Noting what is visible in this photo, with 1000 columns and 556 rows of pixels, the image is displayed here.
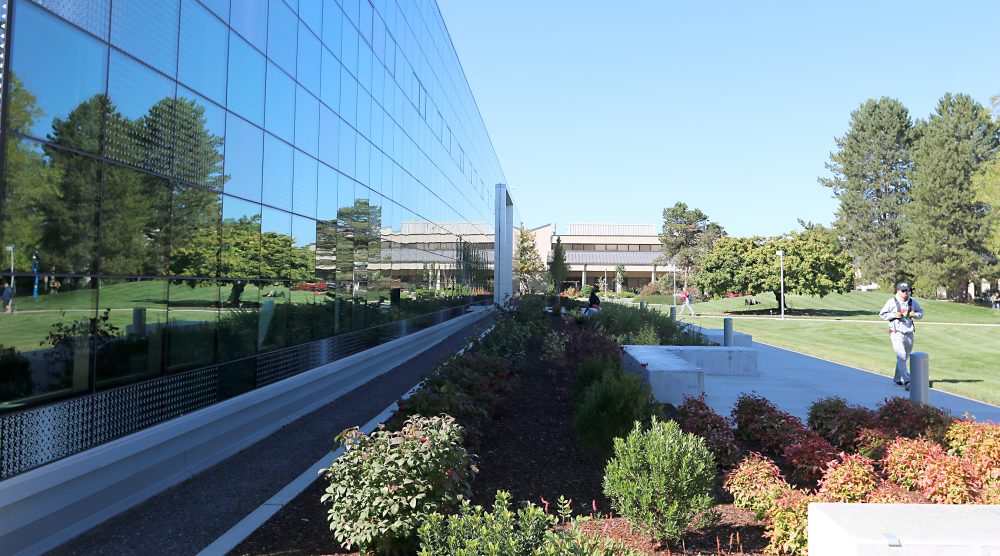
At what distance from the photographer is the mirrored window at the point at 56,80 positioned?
5258 millimetres

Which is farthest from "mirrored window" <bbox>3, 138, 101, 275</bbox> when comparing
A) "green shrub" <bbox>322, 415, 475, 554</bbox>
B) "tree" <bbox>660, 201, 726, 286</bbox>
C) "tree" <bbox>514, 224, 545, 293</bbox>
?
"tree" <bbox>660, 201, 726, 286</bbox>

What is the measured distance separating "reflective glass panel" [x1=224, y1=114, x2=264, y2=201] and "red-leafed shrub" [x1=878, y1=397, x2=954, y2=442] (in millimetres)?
8655

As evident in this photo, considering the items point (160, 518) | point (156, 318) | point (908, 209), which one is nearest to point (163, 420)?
point (156, 318)

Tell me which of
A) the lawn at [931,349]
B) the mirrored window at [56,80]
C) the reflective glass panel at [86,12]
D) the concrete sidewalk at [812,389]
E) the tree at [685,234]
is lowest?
the lawn at [931,349]

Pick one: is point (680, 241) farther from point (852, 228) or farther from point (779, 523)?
point (779, 523)

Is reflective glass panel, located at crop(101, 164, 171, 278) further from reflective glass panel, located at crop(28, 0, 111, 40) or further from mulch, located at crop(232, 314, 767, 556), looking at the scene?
mulch, located at crop(232, 314, 767, 556)

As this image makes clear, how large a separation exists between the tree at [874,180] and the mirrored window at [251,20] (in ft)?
270

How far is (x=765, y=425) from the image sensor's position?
6.85 metres

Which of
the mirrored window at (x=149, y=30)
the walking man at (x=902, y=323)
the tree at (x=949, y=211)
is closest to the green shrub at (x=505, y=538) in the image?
the mirrored window at (x=149, y=30)

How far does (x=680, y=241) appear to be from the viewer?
340 ft

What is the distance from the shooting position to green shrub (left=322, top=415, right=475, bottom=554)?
4.06m

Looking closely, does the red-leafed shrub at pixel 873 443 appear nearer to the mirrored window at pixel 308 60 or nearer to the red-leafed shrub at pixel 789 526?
the red-leafed shrub at pixel 789 526

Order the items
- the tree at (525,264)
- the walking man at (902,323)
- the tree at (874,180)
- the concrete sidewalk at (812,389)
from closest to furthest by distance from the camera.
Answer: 1. the concrete sidewalk at (812,389)
2. the walking man at (902,323)
3. the tree at (874,180)
4. the tree at (525,264)

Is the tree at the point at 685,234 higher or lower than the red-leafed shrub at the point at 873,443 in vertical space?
higher
